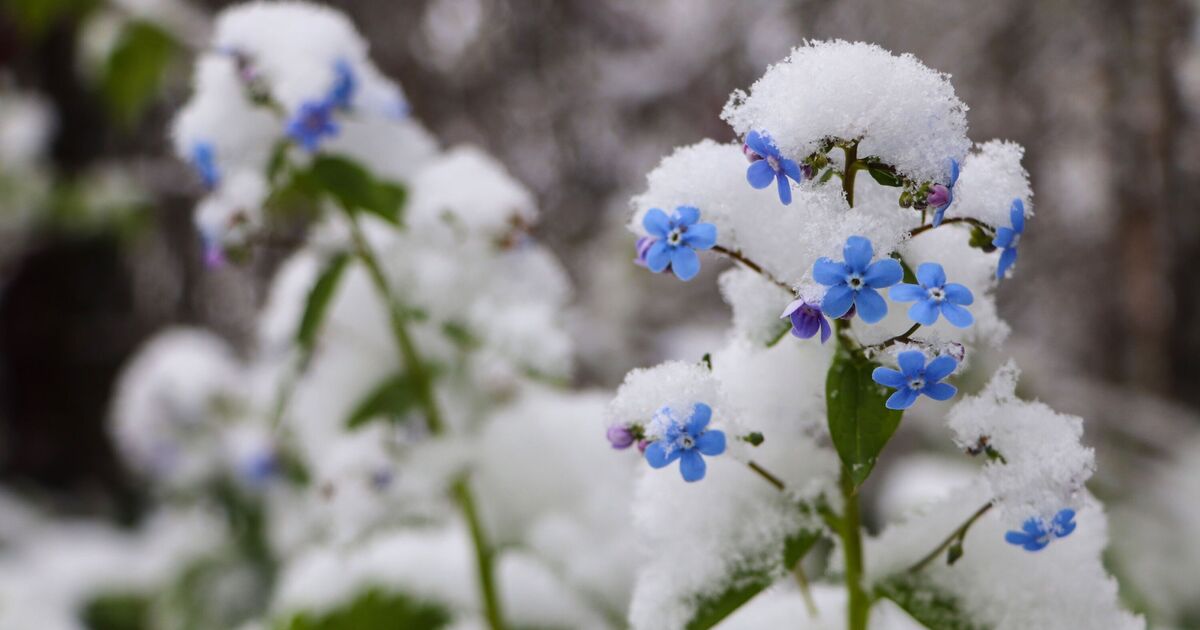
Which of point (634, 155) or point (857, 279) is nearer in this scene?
point (857, 279)

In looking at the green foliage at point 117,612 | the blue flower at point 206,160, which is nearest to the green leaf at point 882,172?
the blue flower at point 206,160

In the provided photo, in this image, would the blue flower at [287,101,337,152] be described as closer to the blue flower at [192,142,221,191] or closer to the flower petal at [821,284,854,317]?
the blue flower at [192,142,221,191]

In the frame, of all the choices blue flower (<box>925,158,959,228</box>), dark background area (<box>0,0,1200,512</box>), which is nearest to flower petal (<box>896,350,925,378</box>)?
blue flower (<box>925,158,959,228</box>)

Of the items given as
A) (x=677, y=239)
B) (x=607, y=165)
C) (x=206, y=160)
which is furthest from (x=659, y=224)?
(x=607, y=165)

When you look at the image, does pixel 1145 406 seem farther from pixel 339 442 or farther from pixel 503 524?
pixel 339 442

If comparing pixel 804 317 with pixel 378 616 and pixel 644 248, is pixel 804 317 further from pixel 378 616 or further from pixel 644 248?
pixel 378 616

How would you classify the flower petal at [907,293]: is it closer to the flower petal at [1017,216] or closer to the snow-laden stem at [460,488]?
the flower petal at [1017,216]

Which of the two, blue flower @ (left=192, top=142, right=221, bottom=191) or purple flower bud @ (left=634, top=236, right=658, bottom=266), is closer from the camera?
purple flower bud @ (left=634, top=236, right=658, bottom=266)
